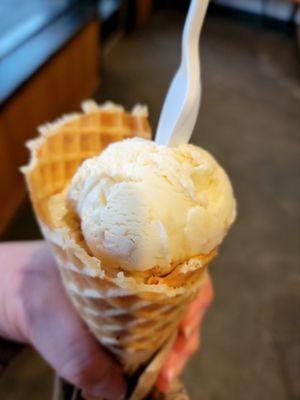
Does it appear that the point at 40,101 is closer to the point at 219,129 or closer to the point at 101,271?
the point at 219,129

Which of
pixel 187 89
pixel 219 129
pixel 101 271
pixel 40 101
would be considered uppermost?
pixel 187 89

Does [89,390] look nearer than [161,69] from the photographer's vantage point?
Yes

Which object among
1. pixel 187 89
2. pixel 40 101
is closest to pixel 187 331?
pixel 187 89

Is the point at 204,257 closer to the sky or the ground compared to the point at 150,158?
closer to the ground

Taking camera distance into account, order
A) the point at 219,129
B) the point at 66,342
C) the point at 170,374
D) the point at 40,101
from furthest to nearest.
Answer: the point at 219,129, the point at 40,101, the point at 170,374, the point at 66,342

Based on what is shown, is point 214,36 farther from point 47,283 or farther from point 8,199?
point 47,283

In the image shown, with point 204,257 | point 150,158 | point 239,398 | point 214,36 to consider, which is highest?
point 150,158

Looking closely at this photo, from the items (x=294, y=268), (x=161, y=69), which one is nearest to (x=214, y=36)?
(x=161, y=69)
